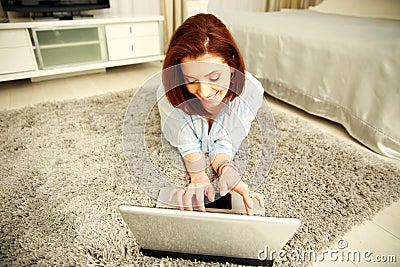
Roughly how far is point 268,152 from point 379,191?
0.36 meters

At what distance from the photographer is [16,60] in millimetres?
1607

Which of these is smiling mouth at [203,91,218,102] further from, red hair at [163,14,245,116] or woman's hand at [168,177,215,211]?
woman's hand at [168,177,215,211]

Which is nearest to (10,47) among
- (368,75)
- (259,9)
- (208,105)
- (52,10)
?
(52,10)

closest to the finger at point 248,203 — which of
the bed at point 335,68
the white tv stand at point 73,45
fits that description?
the bed at point 335,68

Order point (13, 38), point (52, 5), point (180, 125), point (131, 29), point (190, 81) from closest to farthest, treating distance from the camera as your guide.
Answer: point (190, 81), point (180, 125), point (13, 38), point (52, 5), point (131, 29)

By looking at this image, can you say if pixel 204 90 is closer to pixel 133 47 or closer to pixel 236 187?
pixel 236 187

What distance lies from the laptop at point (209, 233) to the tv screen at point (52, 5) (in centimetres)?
178

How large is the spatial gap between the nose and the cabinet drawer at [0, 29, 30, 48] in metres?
1.53

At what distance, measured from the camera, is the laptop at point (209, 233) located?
0.42 metres

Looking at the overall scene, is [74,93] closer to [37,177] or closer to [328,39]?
[37,177]

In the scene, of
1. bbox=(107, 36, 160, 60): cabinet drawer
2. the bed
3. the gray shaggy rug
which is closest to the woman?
the gray shaggy rug

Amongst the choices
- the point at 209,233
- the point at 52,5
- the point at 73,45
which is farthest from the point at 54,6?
the point at 209,233

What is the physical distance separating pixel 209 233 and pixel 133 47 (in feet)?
5.81

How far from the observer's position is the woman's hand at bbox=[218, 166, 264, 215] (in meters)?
0.61
